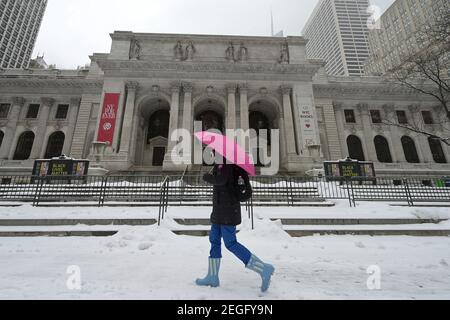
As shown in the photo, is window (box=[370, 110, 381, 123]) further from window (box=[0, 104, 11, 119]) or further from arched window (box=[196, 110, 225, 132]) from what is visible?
window (box=[0, 104, 11, 119])

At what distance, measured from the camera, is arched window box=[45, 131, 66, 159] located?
91.5 feet

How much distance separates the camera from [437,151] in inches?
1164

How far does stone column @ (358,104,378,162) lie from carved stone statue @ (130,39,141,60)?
30.6 m

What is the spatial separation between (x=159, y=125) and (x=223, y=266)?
2696 centimetres

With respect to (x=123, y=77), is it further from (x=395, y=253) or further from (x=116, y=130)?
(x=395, y=253)

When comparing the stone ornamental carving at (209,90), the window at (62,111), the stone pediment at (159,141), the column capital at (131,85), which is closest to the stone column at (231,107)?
the stone ornamental carving at (209,90)

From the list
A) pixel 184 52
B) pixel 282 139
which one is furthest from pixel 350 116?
pixel 184 52

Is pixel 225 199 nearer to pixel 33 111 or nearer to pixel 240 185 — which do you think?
pixel 240 185

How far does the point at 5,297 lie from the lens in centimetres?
235

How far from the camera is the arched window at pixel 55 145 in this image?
27.9m

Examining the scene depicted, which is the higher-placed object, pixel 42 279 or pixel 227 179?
pixel 227 179

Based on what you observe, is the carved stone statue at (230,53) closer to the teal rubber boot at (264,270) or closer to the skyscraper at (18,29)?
the teal rubber boot at (264,270)

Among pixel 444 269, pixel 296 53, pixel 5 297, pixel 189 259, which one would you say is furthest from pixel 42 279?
pixel 296 53
